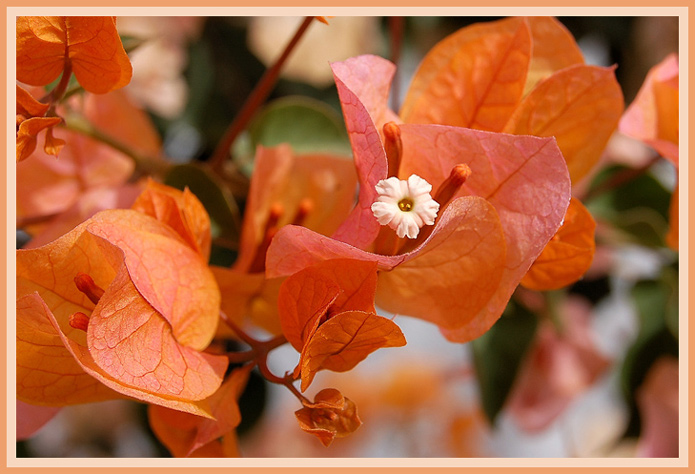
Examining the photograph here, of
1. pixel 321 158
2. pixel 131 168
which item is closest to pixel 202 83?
pixel 131 168

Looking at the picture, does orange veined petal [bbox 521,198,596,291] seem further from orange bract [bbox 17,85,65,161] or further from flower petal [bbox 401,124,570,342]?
orange bract [bbox 17,85,65,161]

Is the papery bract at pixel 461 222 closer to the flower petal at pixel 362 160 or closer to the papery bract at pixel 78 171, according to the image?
the flower petal at pixel 362 160

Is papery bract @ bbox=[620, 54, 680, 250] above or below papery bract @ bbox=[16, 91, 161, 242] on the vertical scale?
above

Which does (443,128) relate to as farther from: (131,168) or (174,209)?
(131,168)

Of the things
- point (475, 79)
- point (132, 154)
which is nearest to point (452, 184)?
point (475, 79)

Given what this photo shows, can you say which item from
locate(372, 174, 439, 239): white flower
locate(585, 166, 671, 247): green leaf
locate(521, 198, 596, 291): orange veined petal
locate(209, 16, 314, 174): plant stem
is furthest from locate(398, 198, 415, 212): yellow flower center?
locate(585, 166, 671, 247): green leaf

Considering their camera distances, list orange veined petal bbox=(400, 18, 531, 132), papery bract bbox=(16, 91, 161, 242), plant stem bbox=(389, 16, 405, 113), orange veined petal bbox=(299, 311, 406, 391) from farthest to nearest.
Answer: plant stem bbox=(389, 16, 405, 113) → papery bract bbox=(16, 91, 161, 242) → orange veined petal bbox=(400, 18, 531, 132) → orange veined petal bbox=(299, 311, 406, 391)
